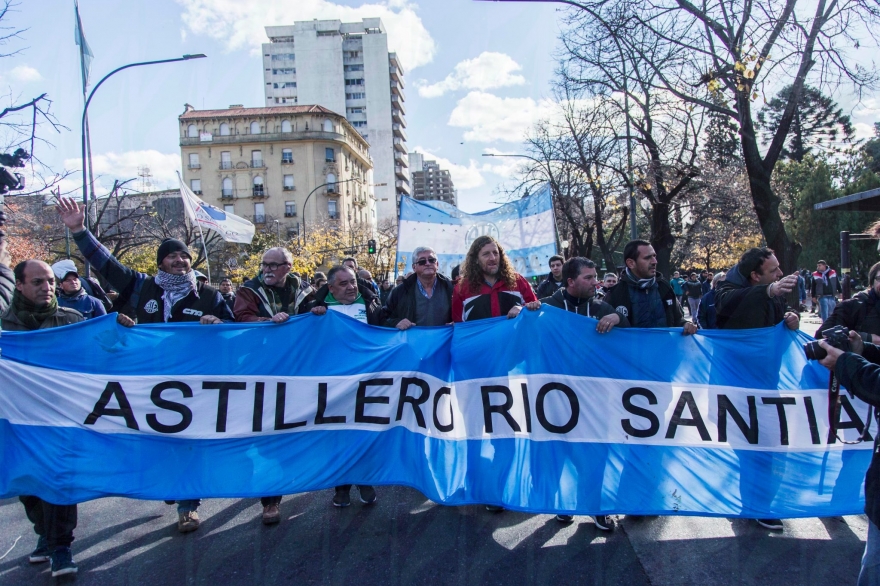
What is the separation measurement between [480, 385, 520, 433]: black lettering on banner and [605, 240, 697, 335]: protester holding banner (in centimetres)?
109

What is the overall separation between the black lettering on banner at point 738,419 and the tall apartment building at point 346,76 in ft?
286

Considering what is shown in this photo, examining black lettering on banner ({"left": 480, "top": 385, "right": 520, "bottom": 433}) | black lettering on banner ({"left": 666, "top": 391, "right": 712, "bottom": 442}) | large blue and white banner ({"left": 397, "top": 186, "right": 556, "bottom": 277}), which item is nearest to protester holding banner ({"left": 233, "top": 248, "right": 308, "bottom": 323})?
black lettering on banner ({"left": 480, "top": 385, "right": 520, "bottom": 433})

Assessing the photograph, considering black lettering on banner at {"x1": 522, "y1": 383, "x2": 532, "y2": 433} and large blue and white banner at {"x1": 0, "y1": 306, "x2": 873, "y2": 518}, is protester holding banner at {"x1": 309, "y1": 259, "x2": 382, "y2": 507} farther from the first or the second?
black lettering on banner at {"x1": 522, "y1": 383, "x2": 532, "y2": 433}

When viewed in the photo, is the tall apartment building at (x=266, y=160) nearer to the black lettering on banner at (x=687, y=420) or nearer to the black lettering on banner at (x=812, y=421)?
the black lettering on banner at (x=687, y=420)

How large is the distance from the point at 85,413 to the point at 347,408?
64.2 inches

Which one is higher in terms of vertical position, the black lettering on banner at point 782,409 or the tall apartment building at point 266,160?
the tall apartment building at point 266,160

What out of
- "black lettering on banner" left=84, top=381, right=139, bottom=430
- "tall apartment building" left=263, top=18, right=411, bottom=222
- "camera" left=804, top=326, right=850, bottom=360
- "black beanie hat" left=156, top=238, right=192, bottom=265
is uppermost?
"tall apartment building" left=263, top=18, right=411, bottom=222

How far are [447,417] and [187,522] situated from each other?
6.21 feet

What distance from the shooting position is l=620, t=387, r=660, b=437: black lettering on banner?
12.3ft

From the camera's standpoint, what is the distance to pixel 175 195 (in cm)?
5225

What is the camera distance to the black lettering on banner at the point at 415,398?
4004 millimetres

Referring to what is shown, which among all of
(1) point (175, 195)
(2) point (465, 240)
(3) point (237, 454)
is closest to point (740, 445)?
(3) point (237, 454)

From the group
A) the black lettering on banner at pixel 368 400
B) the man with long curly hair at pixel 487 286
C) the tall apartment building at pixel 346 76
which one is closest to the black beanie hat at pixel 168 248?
the black lettering on banner at pixel 368 400

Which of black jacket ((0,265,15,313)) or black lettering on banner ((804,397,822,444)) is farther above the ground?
black jacket ((0,265,15,313))
